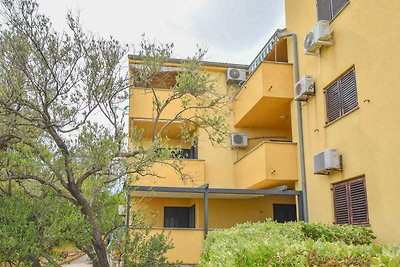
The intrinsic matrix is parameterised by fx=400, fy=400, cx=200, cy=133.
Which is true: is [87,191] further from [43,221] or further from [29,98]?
[29,98]

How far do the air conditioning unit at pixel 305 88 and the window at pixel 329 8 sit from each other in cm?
180

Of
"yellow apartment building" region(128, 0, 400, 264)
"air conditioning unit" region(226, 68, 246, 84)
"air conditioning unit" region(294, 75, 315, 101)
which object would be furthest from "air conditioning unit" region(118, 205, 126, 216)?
"air conditioning unit" region(226, 68, 246, 84)

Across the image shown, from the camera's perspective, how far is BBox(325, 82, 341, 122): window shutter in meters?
10.9

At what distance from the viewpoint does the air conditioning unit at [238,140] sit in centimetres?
1677

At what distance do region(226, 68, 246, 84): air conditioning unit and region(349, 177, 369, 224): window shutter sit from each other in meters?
8.91

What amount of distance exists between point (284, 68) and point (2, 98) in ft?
31.1

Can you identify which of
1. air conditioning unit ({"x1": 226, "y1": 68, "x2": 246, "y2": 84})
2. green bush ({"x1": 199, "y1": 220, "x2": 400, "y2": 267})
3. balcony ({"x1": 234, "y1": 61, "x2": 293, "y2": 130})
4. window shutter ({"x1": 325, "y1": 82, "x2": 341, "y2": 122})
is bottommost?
green bush ({"x1": 199, "y1": 220, "x2": 400, "y2": 267})

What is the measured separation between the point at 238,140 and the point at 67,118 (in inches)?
387

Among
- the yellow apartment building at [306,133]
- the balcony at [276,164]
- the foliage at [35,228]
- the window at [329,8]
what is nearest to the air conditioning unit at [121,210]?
the yellow apartment building at [306,133]

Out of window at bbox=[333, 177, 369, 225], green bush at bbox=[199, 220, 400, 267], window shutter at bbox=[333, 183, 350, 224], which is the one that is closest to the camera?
green bush at bbox=[199, 220, 400, 267]

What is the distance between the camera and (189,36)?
11.0 meters

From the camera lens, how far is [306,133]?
1258 centimetres

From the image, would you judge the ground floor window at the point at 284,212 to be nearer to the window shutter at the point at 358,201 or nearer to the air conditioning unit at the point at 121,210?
the window shutter at the point at 358,201

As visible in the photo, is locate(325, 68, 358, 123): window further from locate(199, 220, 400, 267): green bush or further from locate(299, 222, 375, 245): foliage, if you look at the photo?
locate(199, 220, 400, 267): green bush
